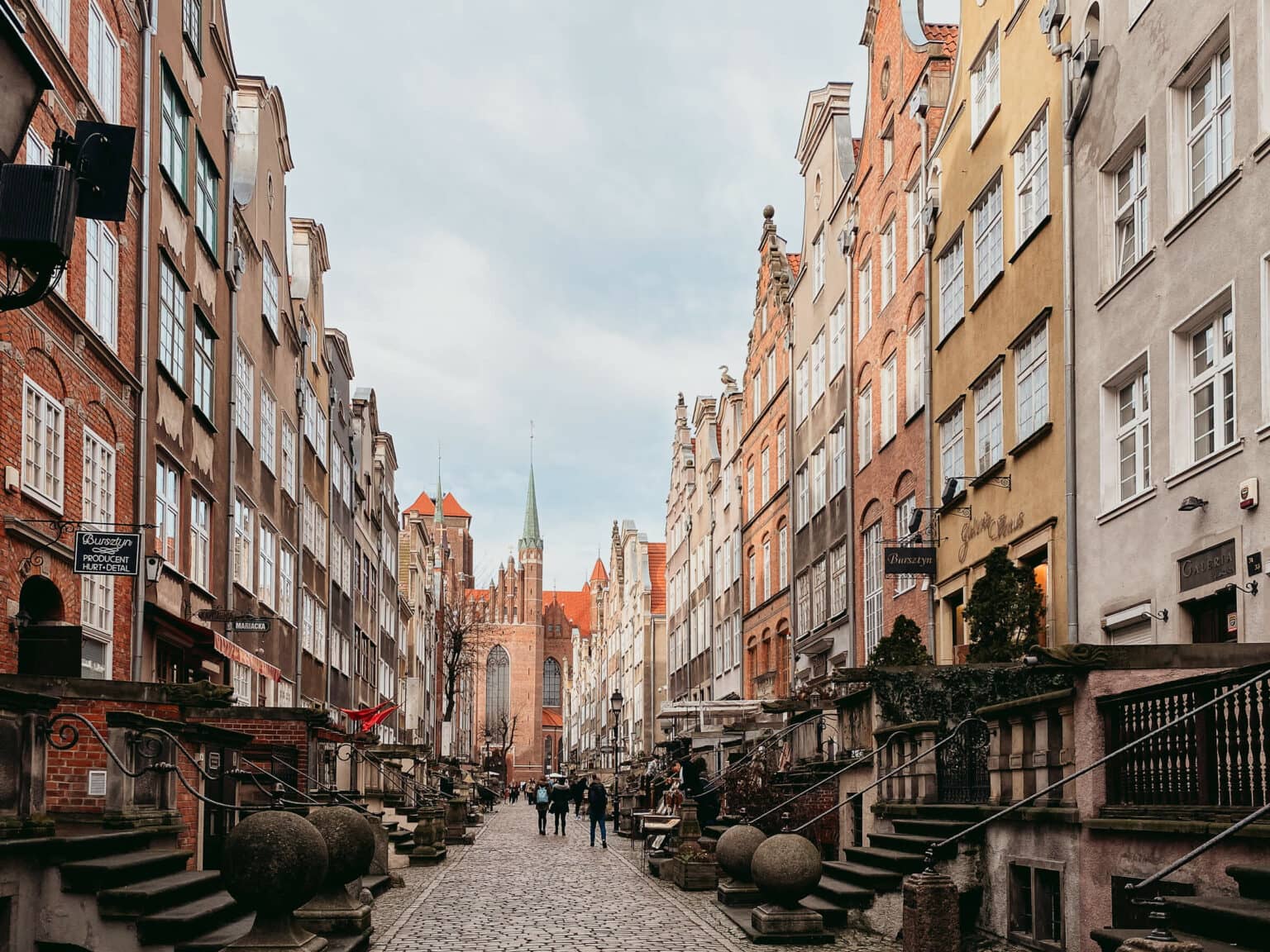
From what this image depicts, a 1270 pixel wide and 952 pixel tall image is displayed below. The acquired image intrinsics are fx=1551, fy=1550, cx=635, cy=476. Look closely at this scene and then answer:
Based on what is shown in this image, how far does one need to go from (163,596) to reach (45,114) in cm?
771

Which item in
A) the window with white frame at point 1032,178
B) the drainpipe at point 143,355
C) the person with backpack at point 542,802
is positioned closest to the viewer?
the drainpipe at point 143,355

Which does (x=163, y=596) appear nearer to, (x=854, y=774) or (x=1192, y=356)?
(x=854, y=774)

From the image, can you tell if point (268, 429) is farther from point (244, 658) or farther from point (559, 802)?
point (559, 802)

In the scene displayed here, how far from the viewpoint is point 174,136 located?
2386 centimetres

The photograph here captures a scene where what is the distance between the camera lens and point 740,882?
1852cm

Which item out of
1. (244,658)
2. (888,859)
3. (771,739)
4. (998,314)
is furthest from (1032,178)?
(244,658)

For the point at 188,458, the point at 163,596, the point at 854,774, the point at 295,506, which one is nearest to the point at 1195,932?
the point at 854,774

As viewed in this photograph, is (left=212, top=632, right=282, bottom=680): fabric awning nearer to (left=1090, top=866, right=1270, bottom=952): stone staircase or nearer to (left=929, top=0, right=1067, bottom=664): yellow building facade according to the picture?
(left=929, top=0, right=1067, bottom=664): yellow building facade

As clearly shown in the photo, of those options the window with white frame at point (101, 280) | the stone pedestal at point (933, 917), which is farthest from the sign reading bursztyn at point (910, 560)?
the stone pedestal at point (933, 917)

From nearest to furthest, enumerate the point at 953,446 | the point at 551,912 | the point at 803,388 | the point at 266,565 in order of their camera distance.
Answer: the point at 551,912 < the point at 953,446 < the point at 266,565 < the point at 803,388

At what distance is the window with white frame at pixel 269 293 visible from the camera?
31953mm

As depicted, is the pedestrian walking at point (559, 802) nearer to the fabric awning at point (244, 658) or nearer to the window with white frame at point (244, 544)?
the fabric awning at point (244, 658)

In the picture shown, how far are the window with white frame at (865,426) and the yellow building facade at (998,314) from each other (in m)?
5.22

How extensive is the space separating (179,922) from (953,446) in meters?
17.6
